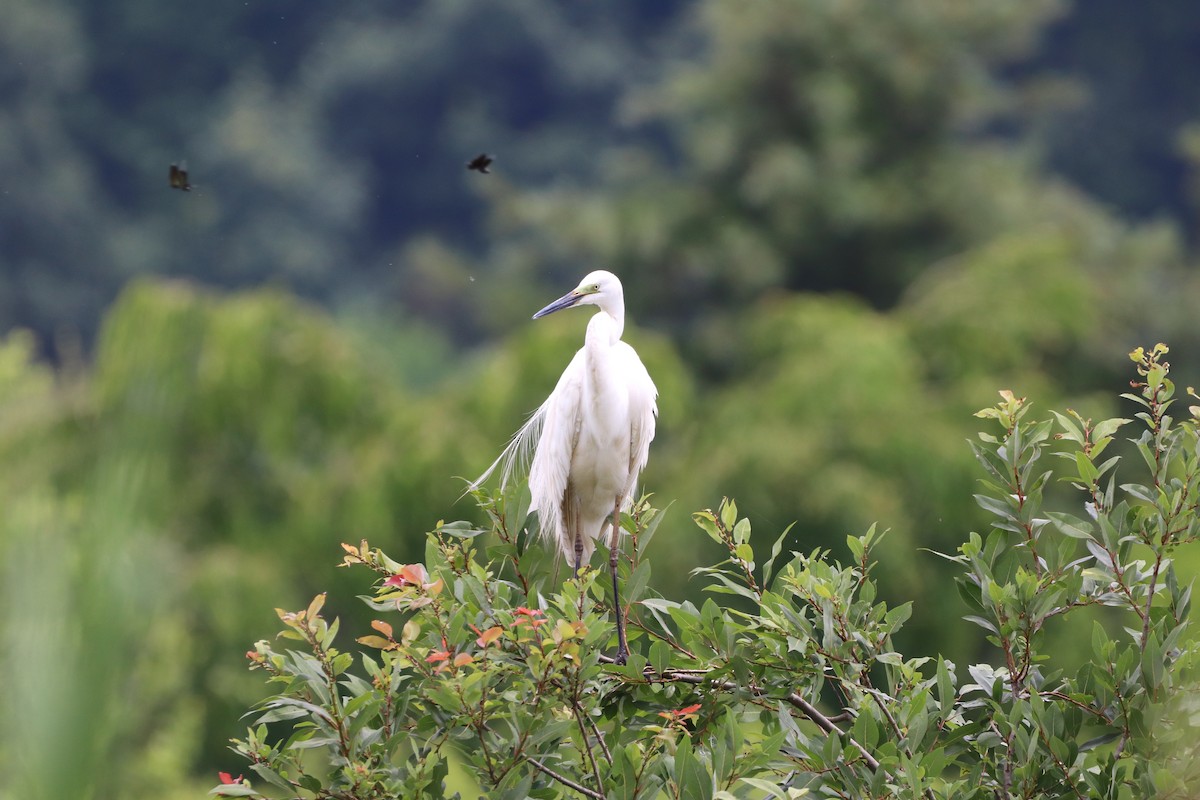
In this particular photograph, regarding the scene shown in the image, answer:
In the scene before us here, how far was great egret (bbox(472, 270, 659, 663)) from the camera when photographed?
11.4ft

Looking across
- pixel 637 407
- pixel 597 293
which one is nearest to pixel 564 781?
pixel 597 293

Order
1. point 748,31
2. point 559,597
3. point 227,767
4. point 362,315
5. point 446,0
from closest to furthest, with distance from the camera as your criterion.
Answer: point 559,597, point 227,767, point 748,31, point 362,315, point 446,0

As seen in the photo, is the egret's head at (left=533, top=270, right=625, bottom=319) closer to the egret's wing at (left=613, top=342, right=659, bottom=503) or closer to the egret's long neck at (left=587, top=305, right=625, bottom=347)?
the egret's long neck at (left=587, top=305, right=625, bottom=347)

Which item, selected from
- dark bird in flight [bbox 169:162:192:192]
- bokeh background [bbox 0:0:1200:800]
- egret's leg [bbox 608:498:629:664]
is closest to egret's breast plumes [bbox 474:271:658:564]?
egret's leg [bbox 608:498:629:664]

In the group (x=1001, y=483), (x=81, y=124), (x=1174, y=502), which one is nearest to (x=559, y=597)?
(x=1001, y=483)

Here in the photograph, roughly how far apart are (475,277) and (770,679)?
1767cm

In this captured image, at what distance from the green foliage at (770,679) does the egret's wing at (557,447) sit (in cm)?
101

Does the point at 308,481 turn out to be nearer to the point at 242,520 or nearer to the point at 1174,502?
the point at 242,520

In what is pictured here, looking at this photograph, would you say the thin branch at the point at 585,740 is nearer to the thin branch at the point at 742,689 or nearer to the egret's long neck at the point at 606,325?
the thin branch at the point at 742,689

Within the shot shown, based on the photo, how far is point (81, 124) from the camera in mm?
27328

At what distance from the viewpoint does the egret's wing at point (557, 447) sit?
3.63m

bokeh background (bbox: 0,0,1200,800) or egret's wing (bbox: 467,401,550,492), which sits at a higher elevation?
bokeh background (bbox: 0,0,1200,800)

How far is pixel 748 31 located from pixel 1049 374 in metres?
6.18

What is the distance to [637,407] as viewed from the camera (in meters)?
3.67
